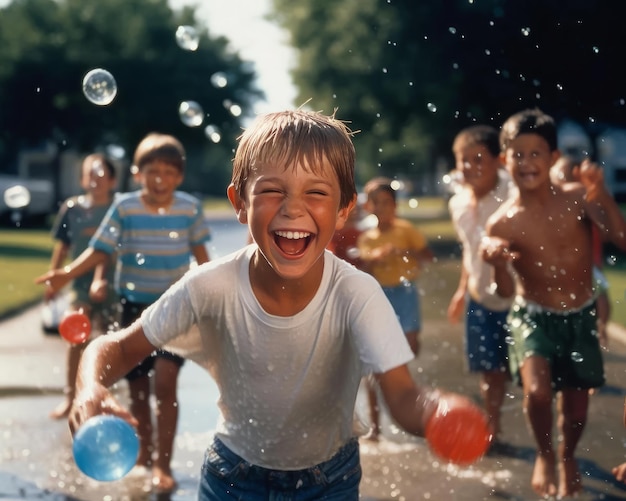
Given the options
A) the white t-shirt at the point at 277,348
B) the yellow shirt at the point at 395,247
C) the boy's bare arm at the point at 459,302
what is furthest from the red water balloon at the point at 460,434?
the boy's bare arm at the point at 459,302

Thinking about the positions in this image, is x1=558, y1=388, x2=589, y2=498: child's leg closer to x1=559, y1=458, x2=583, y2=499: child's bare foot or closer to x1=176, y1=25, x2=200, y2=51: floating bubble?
x1=559, y1=458, x2=583, y2=499: child's bare foot

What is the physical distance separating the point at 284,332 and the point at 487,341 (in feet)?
12.1

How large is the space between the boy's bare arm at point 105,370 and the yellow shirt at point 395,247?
3958 mm

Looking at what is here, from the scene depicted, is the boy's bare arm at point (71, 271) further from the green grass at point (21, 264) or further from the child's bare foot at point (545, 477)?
the green grass at point (21, 264)

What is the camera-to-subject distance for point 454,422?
8.43 ft

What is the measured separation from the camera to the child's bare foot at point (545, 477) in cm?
510

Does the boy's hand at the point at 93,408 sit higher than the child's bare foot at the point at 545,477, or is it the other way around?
the boy's hand at the point at 93,408

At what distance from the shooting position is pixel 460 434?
101 inches

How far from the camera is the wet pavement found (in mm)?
5312

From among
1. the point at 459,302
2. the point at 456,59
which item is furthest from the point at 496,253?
the point at 456,59

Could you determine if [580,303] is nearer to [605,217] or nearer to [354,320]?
[605,217]

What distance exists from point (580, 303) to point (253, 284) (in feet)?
8.74

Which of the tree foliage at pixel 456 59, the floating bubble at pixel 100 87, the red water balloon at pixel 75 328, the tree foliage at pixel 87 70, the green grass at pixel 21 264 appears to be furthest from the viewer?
the tree foliage at pixel 87 70

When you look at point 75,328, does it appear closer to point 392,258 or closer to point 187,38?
point 392,258
